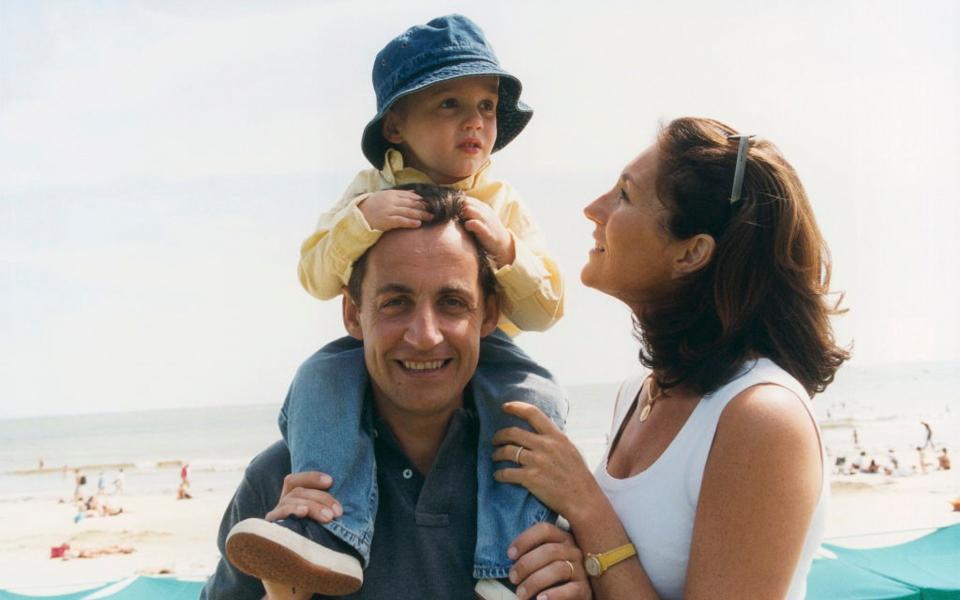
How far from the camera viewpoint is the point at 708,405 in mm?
2447

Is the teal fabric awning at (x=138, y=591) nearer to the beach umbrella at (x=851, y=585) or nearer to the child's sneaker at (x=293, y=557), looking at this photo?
the beach umbrella at (x=851, y=585)

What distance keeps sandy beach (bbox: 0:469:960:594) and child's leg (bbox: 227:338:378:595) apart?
14467 millimetres

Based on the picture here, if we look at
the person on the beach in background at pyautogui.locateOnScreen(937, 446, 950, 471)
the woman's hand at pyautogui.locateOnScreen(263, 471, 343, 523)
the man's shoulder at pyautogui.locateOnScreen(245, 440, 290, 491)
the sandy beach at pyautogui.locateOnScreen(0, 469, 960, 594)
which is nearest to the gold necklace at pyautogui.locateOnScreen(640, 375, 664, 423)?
the woman's hand at pyautogui.locateOnScreen(263, 471, 343, 523)

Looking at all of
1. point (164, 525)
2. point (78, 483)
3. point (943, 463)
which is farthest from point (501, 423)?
point (78, 483)

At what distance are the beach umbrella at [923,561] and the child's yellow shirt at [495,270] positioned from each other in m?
5.29

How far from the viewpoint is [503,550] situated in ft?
8.01

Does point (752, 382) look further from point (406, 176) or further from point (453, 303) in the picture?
point (406, 176)

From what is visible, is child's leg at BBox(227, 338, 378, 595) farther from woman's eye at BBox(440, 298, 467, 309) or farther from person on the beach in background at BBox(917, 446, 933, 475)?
person on the beach in background at BBox(917, 446, 933, 475)

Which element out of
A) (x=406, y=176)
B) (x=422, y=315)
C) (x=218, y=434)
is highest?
(x=406, y=176)

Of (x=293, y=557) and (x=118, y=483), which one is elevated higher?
(x=293, y=557)

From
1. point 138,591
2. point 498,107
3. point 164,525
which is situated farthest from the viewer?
point 164,525

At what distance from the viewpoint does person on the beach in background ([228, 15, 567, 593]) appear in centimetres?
246

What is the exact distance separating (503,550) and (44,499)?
3293cm

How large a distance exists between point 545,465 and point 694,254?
0.76 metres
